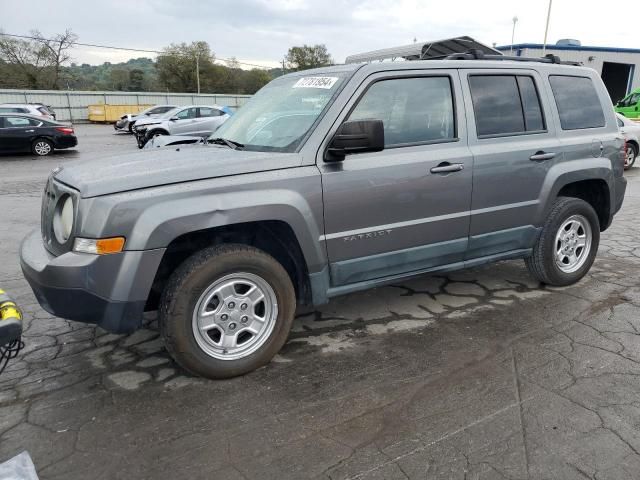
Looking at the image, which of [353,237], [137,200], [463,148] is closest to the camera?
[137,200]

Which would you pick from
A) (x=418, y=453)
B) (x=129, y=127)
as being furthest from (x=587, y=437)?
(x=129, y=127)

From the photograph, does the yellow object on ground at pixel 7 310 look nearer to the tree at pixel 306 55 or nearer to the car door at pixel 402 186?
the car door at pixel 402 186

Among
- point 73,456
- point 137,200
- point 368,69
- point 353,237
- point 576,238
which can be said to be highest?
point 368,69

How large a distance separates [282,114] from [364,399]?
6.83 feet

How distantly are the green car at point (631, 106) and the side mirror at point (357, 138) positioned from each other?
22.5m

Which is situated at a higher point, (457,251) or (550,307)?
(457,251)

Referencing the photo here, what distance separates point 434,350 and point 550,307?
1392 millimetres

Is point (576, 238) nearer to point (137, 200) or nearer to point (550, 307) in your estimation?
point (550, 307)

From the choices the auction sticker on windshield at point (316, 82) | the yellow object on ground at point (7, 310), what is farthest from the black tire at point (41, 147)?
the yellow object on ground at point (7, 310)

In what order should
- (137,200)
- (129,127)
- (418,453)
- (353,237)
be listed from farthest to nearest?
(129,127), (353,237), (137,200), (418,453)

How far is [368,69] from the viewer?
3.60m

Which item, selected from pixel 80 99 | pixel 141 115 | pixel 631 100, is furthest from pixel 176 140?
pixel 80 99

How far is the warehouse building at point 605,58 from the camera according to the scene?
111 ft

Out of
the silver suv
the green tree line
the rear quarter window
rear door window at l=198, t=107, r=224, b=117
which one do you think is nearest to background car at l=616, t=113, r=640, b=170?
the rear quarter window
